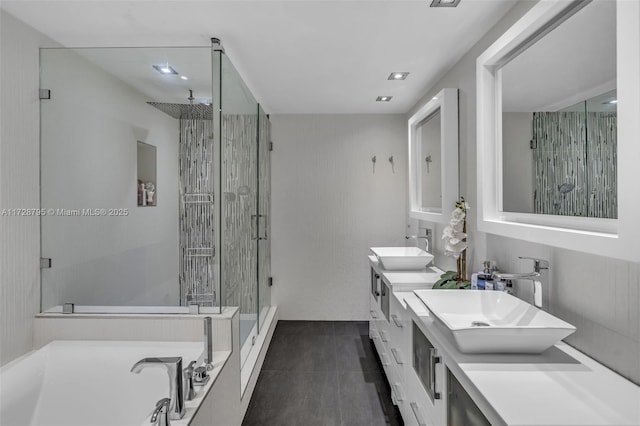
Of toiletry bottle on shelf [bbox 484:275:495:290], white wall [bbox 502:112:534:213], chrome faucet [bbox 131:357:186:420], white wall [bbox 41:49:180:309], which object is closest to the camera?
chrome faucet [bbox 131:357:186:420]

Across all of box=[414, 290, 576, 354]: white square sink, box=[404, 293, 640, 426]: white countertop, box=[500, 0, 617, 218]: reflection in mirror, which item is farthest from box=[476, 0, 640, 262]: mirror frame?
box=[404, 293, 640, 426]: white countertop

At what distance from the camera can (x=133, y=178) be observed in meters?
2.10

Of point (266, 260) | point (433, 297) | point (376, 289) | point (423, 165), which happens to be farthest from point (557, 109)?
point (266, 260)

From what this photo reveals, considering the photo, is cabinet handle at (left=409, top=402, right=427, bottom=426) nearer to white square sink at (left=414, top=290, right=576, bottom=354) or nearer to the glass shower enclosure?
white square sink at (left=414, top=290, right=576, bottom=354)

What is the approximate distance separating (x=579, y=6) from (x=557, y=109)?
37 cm

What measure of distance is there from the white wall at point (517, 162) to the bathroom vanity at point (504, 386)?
677mm

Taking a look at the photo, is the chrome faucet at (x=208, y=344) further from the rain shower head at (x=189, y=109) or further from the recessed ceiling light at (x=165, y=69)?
the recessed ceiling light at (x=165, y=69)

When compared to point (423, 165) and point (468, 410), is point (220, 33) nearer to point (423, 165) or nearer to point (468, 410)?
point (423, 165)

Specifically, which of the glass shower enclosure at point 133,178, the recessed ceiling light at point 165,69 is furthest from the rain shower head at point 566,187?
the recessed ceiling light at point 165,69

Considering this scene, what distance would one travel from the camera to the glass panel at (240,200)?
223cm

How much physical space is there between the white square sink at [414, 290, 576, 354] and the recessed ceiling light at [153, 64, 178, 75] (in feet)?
6.23

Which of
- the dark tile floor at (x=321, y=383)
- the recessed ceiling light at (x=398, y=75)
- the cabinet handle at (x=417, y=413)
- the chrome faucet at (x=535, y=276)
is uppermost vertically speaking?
the recessed ceiling light at (x=398, y=75)

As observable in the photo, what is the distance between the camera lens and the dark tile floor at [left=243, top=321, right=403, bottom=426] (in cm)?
229

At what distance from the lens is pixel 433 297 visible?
165 cm
